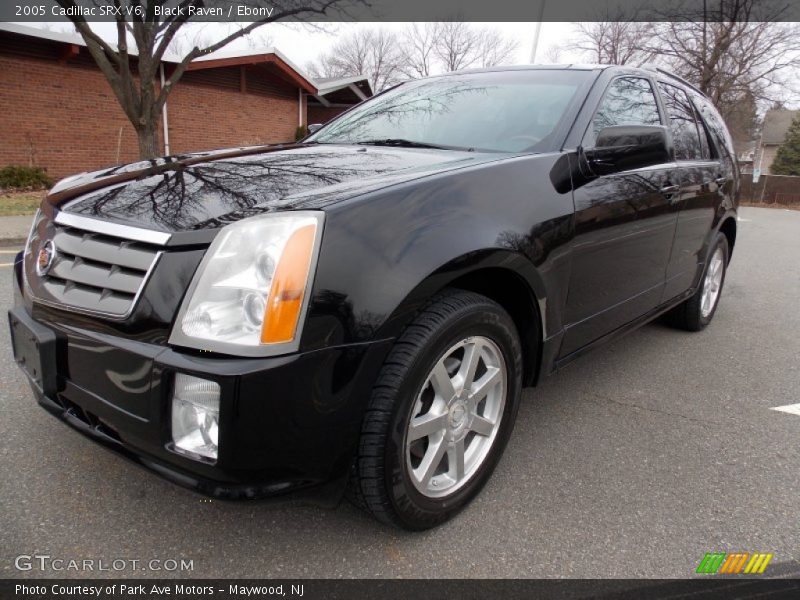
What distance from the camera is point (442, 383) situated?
187cm

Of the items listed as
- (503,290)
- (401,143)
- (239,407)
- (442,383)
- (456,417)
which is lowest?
(456,417)

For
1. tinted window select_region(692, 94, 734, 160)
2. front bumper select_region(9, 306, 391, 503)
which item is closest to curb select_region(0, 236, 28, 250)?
front bumper select_region(9, 306, 391, 503)

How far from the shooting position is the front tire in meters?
1.66

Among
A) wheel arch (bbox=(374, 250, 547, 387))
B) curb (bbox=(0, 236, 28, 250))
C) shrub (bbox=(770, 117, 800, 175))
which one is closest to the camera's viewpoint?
wheel arch (bbox=(374, 250, 547, 387))

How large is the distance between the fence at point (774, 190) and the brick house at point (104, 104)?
19.9 m

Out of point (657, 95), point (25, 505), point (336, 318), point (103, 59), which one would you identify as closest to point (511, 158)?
point (336, 318)

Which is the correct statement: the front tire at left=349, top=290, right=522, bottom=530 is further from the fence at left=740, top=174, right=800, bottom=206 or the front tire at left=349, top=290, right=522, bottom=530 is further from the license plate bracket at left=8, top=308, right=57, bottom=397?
the fence at left=740, top=174, right=800, bottom=206

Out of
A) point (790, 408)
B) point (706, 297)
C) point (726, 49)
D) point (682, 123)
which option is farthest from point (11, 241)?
point (726, 49)

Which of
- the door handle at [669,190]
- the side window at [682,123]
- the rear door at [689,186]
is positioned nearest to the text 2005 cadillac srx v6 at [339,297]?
the door handle at [669,190]

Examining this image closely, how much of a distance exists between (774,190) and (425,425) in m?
29.4

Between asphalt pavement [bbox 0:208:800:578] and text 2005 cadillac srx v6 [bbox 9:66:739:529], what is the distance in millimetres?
198

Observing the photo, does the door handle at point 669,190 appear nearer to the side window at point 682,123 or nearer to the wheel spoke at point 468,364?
the side window at point 682,123

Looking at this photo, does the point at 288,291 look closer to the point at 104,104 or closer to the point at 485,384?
the point at 485,384

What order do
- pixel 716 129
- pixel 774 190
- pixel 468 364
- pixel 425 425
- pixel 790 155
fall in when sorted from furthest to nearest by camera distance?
pixel 790 155 < pixel 774 190 < pixel 716 129 < pixel 468 364 < pixel 425 425
